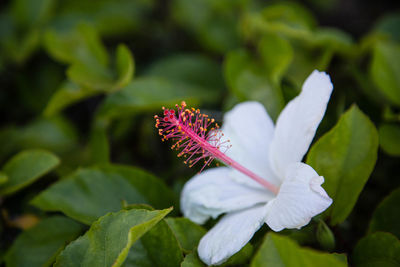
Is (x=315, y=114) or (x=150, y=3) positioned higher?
(x=150, y=3)

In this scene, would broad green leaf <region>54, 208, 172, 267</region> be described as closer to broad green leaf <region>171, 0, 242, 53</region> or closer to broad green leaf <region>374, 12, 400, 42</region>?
broad green leaf <region>171, 0, 242, 53</region>

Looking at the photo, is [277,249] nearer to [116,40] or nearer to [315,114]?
→ [315,114]

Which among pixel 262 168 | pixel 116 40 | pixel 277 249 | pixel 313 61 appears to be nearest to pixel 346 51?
pixel 313 61

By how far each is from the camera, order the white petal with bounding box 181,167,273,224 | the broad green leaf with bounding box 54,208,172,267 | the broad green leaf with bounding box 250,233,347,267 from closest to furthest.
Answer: the broad green leaf with bounding box 250,233,347,267 → the broad green leaf with bounding box 54,208,172,267 → the white petal with bounding box 181,167,273,224

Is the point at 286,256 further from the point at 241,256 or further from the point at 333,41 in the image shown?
the point at 333,41

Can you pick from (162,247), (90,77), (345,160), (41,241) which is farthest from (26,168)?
(345,160)

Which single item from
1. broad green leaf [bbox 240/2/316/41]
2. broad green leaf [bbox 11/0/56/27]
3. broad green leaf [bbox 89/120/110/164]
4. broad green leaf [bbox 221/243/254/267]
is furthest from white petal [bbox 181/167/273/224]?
broad green leaf [bbox 11/0/56/27]
